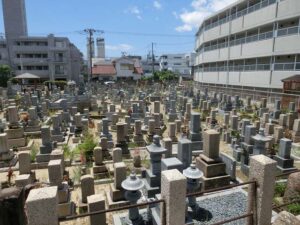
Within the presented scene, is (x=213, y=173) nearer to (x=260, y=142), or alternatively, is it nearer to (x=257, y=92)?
(x=260, y=142)

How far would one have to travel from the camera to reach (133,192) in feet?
16.4

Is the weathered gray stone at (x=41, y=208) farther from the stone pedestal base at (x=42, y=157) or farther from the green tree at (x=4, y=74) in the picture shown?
the green tree at (x=4, y=74)

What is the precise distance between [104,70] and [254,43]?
3757cm

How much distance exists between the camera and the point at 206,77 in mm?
35406

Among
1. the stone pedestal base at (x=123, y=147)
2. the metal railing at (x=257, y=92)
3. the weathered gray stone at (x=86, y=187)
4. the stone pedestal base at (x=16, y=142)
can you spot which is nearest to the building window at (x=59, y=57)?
the metal railing at (x=257, y=92)

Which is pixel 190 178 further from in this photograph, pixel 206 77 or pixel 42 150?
pixel 206 77

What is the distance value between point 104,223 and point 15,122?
897 centimetres

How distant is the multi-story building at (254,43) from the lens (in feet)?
66.3

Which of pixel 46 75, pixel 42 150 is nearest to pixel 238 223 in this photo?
pixel 42 150

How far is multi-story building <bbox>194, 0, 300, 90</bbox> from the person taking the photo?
20.2 meters

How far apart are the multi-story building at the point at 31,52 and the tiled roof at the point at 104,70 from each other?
7.83m

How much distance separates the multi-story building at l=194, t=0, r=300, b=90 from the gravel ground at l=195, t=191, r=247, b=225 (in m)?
17.7

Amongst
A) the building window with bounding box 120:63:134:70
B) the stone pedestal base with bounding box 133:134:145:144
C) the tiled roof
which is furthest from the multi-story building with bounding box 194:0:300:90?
the tiled roof

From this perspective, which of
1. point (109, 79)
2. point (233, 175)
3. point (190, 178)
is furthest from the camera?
point (109, 79)
